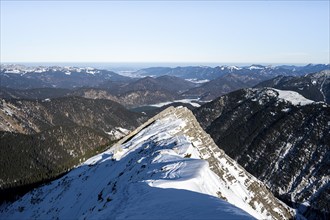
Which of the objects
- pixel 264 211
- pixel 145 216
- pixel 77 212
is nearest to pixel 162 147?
pixel 77 212

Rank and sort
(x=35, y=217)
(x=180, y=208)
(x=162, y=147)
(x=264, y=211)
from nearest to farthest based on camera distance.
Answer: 1. (x=180, y=208)
2. (x=162, y=147)
3. (x=264, y=211)
4. (x=35, y=217)

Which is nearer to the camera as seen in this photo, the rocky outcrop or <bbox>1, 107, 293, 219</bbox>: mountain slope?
<bbox>1, 107, 293, 219</bbox>: mountain slope

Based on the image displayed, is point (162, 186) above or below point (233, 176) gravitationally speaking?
above

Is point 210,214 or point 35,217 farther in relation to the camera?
point 35,217

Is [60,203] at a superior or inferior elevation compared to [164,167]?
inferior

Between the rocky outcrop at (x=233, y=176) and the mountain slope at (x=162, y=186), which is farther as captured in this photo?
the rocky outcrop at (x=233, y=176)

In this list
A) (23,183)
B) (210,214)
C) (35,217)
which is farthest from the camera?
(23,183)

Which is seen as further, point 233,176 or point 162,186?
point 233,176

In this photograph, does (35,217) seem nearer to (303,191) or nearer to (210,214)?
(210,214)
